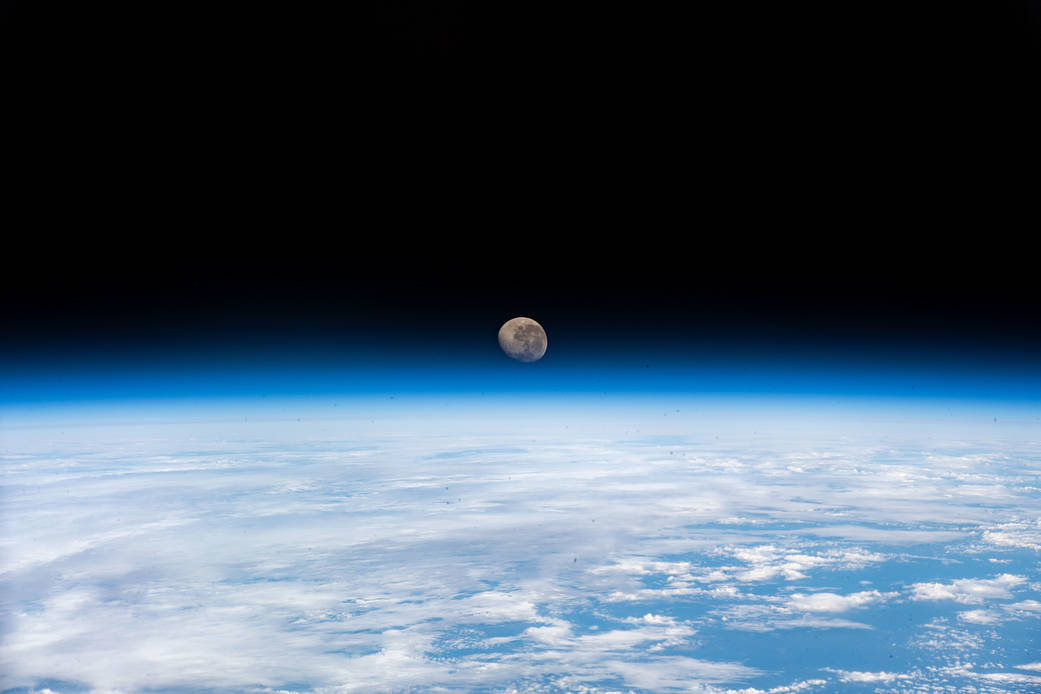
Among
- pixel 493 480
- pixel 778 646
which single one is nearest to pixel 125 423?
pixel 493 480

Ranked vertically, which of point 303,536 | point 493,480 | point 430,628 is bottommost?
point 430,628

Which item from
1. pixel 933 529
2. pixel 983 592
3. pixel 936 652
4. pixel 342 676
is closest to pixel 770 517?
pixel 933 529

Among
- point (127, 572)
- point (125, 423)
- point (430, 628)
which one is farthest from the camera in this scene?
point (125, 423)

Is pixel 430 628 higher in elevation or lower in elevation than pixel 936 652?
higher

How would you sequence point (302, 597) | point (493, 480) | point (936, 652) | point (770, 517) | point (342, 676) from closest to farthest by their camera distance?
point (342, 676) → point (936, 652) → point (302, 597) → point (770, 517) → point (493, 480)

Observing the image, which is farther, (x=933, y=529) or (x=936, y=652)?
(x=933, y=529)

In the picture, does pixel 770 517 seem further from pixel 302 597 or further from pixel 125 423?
pixel 125 423

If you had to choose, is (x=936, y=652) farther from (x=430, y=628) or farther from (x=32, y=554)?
(x=32, y=554)
